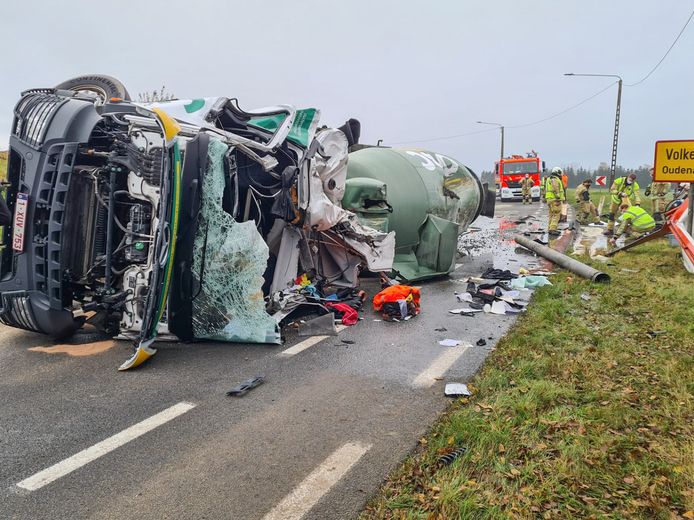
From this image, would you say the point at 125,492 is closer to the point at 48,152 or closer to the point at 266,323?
the point at 266,323

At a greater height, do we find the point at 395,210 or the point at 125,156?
the point at 125,156

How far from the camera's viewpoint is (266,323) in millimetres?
4547

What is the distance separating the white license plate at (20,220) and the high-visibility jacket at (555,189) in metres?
11.2

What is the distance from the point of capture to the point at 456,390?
11.4ft

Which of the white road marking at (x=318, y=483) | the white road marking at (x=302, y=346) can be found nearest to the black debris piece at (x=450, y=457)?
the white road marking at (x=318, y=483)

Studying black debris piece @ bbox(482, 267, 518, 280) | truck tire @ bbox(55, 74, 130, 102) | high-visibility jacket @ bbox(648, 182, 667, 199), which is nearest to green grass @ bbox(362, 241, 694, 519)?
black debris piece @ bbox(482, 267, 518, 280)

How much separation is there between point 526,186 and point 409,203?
59.0 ft

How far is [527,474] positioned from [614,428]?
2.58ft

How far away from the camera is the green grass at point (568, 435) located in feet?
7.39

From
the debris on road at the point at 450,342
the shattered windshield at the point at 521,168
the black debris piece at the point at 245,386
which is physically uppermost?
the shattered windshield at the point at 521,168

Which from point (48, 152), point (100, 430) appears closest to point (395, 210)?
point (48, 152)

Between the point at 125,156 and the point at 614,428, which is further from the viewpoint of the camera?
the point at 125,156

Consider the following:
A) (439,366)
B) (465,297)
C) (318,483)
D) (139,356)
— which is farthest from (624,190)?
(318,483)

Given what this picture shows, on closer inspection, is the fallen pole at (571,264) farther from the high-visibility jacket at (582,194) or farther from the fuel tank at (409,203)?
the high-visibility jacket at (582,194)
